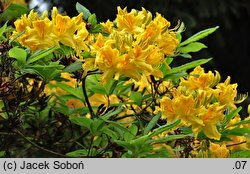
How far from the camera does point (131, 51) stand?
1341 mm

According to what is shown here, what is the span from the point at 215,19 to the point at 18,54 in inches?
206

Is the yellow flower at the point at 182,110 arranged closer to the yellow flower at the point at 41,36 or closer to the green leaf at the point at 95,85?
the green leaf at the point at 95,85

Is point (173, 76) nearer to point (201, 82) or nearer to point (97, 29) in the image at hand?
point (201, 82)

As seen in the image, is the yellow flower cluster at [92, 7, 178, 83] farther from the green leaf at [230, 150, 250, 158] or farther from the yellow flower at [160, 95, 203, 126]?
the green leaf at [230, 150, 250, 158]

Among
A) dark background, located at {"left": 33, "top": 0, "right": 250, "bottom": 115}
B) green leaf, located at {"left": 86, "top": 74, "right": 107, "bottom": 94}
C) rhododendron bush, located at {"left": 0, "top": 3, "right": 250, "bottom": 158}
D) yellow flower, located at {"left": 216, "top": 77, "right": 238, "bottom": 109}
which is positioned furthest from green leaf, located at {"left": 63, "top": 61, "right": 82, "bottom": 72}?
dark background, located at {"left": 33, "top": 0, "right": 250, "bottom": 115}

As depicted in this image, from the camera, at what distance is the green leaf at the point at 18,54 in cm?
133

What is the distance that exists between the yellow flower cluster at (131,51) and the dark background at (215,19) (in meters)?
4.07

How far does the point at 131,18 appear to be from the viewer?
4.74ft

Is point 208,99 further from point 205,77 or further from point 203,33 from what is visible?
point 203,33

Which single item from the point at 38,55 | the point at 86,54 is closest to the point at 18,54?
the point at 38,55

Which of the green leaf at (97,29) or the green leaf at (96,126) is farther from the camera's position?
the green leaf at (97,29)

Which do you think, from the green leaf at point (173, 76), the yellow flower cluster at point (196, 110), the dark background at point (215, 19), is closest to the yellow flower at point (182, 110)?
the yellow flower cluster at point (196, 110)

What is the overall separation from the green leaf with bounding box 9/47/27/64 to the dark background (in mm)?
4168

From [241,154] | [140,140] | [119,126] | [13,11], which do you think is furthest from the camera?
[13,11]
